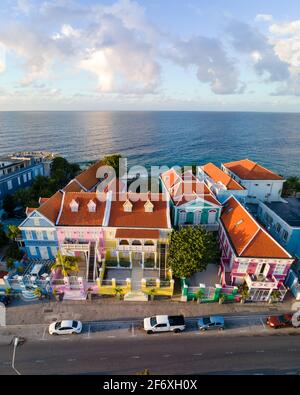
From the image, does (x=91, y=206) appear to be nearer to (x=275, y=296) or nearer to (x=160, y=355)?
(x=160, y=355)

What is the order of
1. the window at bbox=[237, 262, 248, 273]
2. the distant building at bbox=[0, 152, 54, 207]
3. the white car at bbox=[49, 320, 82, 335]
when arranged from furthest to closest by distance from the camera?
the distant building at bbox=[0, 152, 54, 207] < the window at bbox=[237, 262, 248, 273] < the white car at bbox=[49, 320, 82, 335]

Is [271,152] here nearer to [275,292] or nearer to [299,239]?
[299,239]

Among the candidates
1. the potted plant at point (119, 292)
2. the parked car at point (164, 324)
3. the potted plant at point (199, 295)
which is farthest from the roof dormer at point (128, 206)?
the parked car at point (164, 324)

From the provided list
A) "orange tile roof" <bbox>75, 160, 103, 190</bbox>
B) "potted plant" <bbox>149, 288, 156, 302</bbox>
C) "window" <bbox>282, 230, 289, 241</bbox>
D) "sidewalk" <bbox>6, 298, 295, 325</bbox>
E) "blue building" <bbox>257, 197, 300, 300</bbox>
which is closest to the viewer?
"sidewalk" <bbox>6, 298, 295, 325</bbox>

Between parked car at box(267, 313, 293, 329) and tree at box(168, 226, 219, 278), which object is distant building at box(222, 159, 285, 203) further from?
parked car at box(267, 313, 293, 329)

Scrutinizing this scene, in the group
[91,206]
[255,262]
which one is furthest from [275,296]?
[91,206]

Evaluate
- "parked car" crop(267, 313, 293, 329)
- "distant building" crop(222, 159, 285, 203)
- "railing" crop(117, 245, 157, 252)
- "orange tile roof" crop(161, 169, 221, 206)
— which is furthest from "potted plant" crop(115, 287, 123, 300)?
A: "distant building" crop(222, 159, 285, 203)

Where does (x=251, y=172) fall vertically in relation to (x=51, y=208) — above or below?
above

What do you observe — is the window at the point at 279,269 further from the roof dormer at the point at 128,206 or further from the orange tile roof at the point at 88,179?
the orange tile roof at the point at 88,179
